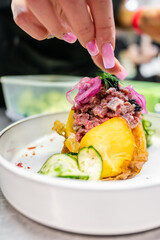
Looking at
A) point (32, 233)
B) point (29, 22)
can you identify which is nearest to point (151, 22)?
point (29, 22)

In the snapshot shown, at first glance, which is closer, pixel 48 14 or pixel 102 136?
pixel 48 14

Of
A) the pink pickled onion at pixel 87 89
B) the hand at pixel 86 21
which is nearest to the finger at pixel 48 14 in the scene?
the hand at pixel 86 21

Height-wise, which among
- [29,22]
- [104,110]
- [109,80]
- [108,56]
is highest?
[29,22]

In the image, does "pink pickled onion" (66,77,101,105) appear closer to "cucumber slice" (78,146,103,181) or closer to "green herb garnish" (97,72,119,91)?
"green herb garnish" (97,72,119,91)

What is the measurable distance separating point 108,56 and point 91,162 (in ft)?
1.73

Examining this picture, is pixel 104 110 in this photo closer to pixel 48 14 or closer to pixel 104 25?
pixel 104 25

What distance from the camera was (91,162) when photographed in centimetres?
122

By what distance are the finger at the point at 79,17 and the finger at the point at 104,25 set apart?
29 millimetres

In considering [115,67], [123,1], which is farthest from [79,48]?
[115,67]

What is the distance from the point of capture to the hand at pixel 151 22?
3406 millimetres

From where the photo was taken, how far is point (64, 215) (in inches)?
36.3

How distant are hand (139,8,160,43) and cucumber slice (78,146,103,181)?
2774 millimetres

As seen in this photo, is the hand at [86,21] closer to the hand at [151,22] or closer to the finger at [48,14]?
the finger at [48,14]

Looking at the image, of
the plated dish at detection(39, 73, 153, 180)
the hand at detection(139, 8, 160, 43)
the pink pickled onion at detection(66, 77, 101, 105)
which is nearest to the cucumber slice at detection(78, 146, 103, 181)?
the plated dish at detection(39, 73, 153, 180)
